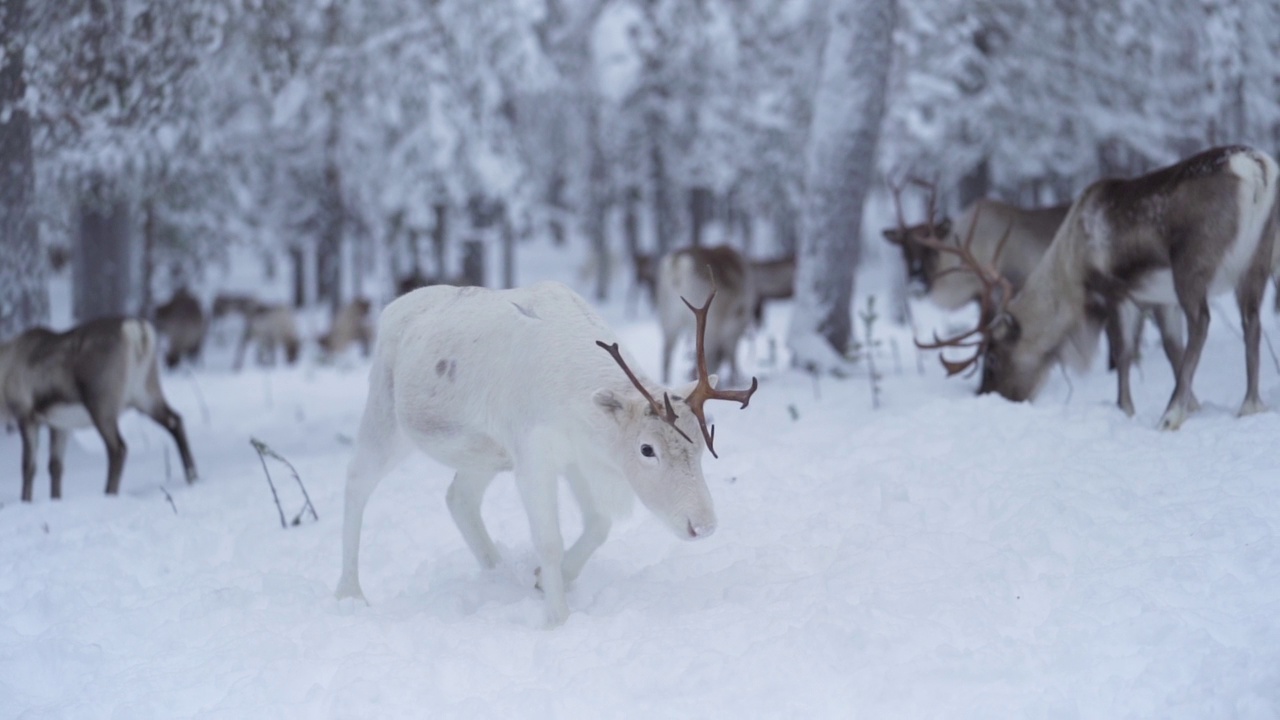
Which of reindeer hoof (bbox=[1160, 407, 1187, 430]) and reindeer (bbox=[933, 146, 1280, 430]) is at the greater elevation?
reindeer (bbox=[933, 146, 1280, 430])

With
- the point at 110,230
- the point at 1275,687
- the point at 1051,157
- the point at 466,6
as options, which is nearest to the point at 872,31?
the point at 1275,687

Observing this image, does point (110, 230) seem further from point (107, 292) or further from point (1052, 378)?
point (1052, 378)

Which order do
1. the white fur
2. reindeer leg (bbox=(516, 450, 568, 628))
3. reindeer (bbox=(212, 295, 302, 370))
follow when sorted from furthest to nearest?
reindeer (bbox=(212, 295, 302, 370)), reindeer leg (bbox=(516, 450, 568, 628)), the white fur

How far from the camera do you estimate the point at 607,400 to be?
3.80 meters

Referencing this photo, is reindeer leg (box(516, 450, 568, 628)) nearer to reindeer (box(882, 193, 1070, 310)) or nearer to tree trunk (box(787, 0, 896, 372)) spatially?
tree trunk (box(787, 0, 896, 372))

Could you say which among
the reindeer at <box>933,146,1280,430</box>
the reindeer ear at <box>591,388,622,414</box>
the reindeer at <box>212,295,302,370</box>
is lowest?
the reindeer at <box>212,295,302,370</box>

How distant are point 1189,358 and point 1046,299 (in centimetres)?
135

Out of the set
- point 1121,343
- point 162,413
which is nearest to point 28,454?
point 162,413

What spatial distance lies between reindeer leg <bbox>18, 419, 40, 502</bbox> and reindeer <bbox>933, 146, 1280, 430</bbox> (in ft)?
22.0

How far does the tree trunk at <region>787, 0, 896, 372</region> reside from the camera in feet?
30.1

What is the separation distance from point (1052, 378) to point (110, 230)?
36.0 feet

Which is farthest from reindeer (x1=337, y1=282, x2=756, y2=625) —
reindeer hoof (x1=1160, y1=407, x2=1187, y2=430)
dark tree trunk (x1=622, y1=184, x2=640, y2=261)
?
dark tree trunk (x1=622, y1=184, x2=640, y2=261)

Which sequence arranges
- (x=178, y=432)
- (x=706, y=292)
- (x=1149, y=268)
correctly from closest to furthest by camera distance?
(x=1149, y=268) < (x=178, y=432) < (x=706, y=292)

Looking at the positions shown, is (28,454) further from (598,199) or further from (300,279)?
(300,279)
